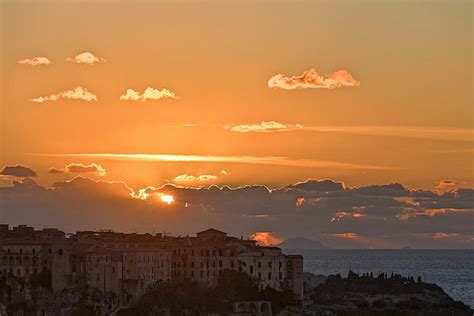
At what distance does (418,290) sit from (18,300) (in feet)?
212

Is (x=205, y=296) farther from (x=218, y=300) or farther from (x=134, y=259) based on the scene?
(x=134, y=259)

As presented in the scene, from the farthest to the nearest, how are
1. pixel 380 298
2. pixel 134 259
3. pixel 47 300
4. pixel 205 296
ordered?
1. pixel 380 298
2. pixel 205 296
3. pixel 134 259
4. pixel 47 300

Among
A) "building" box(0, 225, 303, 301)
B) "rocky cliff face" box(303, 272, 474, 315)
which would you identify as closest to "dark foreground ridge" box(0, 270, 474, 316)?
"rocky cliff face" box(303, 272, 474, 315)

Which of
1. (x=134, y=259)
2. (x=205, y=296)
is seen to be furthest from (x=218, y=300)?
(x=134, y=259)

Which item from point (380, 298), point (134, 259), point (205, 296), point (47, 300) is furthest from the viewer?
point (380, 298)

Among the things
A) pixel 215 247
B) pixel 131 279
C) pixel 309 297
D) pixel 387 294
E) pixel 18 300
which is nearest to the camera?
pixel 18 300

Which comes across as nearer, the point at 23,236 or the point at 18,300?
the point at 18,300

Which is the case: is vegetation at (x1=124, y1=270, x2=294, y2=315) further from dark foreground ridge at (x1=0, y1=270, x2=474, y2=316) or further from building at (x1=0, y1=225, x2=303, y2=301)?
building at (x1=0, y1=225, x2=303, y2=301)

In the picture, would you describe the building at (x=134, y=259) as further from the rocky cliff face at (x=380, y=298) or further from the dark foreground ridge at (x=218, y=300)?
the rocky cliff face at (x=380, y=298)

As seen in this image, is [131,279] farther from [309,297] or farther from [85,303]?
[309,297]

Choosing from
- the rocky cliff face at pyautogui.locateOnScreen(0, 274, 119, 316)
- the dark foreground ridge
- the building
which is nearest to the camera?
the rocky cliff face at pyautogui.locateOnScreen(0, 274, 119, 316)

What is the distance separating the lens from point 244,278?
139m

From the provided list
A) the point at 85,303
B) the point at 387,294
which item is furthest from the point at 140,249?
the point at 387,294

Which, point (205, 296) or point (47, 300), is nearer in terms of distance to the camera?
point (47, 300)
